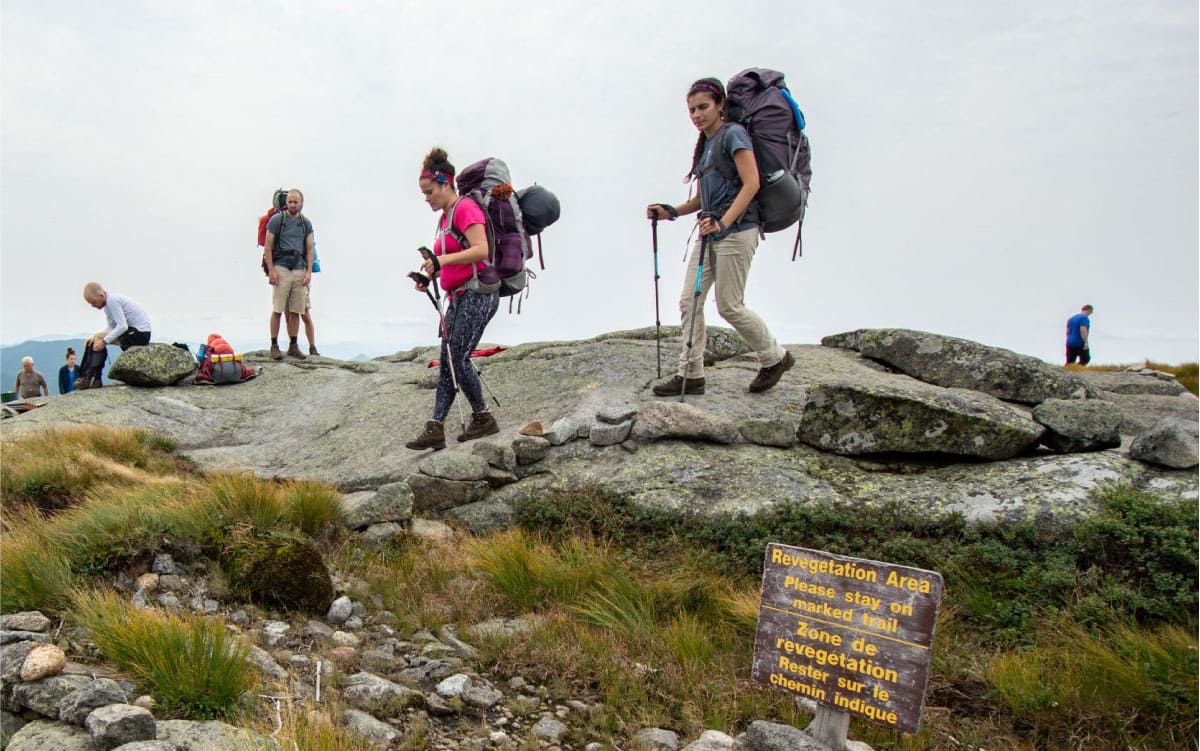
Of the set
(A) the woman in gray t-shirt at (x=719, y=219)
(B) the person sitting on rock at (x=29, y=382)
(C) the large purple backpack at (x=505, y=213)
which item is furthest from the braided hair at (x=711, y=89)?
(B) the person sitting on rock at (x=29, y=382)

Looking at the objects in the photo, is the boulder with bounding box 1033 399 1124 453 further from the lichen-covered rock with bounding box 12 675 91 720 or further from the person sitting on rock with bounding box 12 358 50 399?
the person sitting on rock with bounding box 12 358 50 399

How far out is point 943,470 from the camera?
266 inches

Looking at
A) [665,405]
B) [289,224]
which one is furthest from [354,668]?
[289,224]

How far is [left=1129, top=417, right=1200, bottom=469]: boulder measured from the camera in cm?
616

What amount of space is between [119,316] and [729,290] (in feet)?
39.3

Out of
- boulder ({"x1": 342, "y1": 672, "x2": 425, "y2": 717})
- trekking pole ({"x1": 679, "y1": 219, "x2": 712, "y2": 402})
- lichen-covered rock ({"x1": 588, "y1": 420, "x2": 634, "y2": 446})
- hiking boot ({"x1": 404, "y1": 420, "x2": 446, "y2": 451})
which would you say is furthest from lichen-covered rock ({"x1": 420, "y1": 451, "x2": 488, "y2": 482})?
boulder ({"x1": 342, "y1": 672, "x2": 425, "y2": 717})

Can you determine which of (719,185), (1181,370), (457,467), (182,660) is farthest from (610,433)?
(1181,370)

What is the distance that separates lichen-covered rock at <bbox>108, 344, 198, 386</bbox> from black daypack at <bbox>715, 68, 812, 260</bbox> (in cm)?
1140

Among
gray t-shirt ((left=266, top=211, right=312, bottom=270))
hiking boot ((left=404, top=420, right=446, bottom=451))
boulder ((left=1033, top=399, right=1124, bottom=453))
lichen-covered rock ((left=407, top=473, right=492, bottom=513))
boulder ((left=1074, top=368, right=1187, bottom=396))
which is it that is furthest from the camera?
gray t-shirt ((left=266, top=211, right=312, bottom=270))

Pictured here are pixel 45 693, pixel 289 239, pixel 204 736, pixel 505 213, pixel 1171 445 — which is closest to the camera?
pixel 204 736

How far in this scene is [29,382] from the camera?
18.4m

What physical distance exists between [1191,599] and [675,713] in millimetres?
3597

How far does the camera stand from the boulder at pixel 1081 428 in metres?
6.80

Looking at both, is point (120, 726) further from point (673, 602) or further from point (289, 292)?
point (289, 292)
